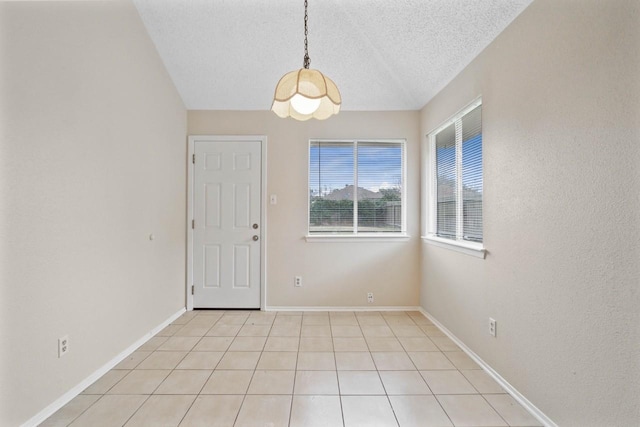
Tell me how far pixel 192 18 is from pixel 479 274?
3253 mm

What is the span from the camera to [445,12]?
235 centimetres

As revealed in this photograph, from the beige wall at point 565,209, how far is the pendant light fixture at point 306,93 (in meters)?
1.16

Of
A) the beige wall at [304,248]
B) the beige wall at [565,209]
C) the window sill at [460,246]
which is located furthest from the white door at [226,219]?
the beige wall at [565,209]

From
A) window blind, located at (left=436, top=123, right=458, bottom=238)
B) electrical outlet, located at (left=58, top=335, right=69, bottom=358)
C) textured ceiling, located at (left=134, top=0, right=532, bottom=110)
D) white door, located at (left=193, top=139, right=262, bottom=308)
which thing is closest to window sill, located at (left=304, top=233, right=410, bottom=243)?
window blind, located at (left=436, top=123, right=458, bottom=238)

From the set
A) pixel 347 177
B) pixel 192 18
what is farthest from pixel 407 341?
pixel 192 18

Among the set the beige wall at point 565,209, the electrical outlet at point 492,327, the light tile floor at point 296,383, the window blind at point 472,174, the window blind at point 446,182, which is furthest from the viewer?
the window blind at point 446,182

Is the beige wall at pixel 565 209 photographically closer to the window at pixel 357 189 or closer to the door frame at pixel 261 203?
the window at pixel 357 189

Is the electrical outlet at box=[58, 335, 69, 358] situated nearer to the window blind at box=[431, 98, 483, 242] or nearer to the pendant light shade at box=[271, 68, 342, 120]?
the pendant light shade at box=[271, 68, 342, 120]

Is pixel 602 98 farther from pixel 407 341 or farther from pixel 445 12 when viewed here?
pixel 407 341

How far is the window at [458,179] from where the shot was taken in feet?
8.46

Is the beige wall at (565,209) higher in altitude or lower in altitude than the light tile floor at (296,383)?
higher

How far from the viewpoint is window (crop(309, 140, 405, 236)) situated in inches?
149

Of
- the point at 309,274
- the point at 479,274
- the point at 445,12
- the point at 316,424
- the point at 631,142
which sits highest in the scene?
the point at 445,12

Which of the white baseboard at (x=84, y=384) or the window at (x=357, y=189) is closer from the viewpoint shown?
the white baseboard at (x=84, y=384)
